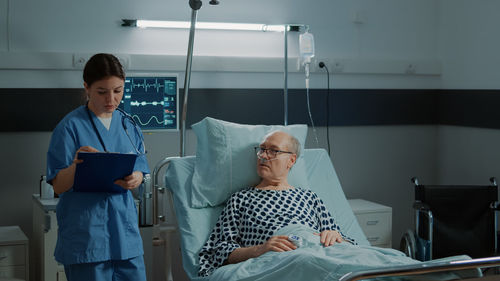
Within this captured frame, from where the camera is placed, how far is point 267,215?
2693 millimetres

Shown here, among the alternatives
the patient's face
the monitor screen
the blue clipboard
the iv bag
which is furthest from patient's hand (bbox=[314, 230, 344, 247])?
the iv bag

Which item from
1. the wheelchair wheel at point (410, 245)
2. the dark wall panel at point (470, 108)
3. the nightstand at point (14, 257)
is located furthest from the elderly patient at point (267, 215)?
the dark wall panel at point (470, 108)

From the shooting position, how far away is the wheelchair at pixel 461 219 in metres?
3.49

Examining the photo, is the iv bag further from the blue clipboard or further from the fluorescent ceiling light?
the blue clipboard

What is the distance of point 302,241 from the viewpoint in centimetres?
249

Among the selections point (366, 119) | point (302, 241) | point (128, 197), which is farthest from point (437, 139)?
point (128, 197)

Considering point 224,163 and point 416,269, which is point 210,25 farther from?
point 416,269

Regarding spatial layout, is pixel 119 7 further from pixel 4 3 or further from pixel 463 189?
pixel 463 189

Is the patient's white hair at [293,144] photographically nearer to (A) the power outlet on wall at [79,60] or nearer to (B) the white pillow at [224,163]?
(B) the white pillow at [224,163]

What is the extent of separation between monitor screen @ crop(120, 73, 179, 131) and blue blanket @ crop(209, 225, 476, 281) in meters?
1.28

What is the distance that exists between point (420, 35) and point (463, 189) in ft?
4.42

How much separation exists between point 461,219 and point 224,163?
1.50 meters

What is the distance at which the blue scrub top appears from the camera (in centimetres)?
226

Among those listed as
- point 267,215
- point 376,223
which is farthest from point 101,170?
point 376,223
